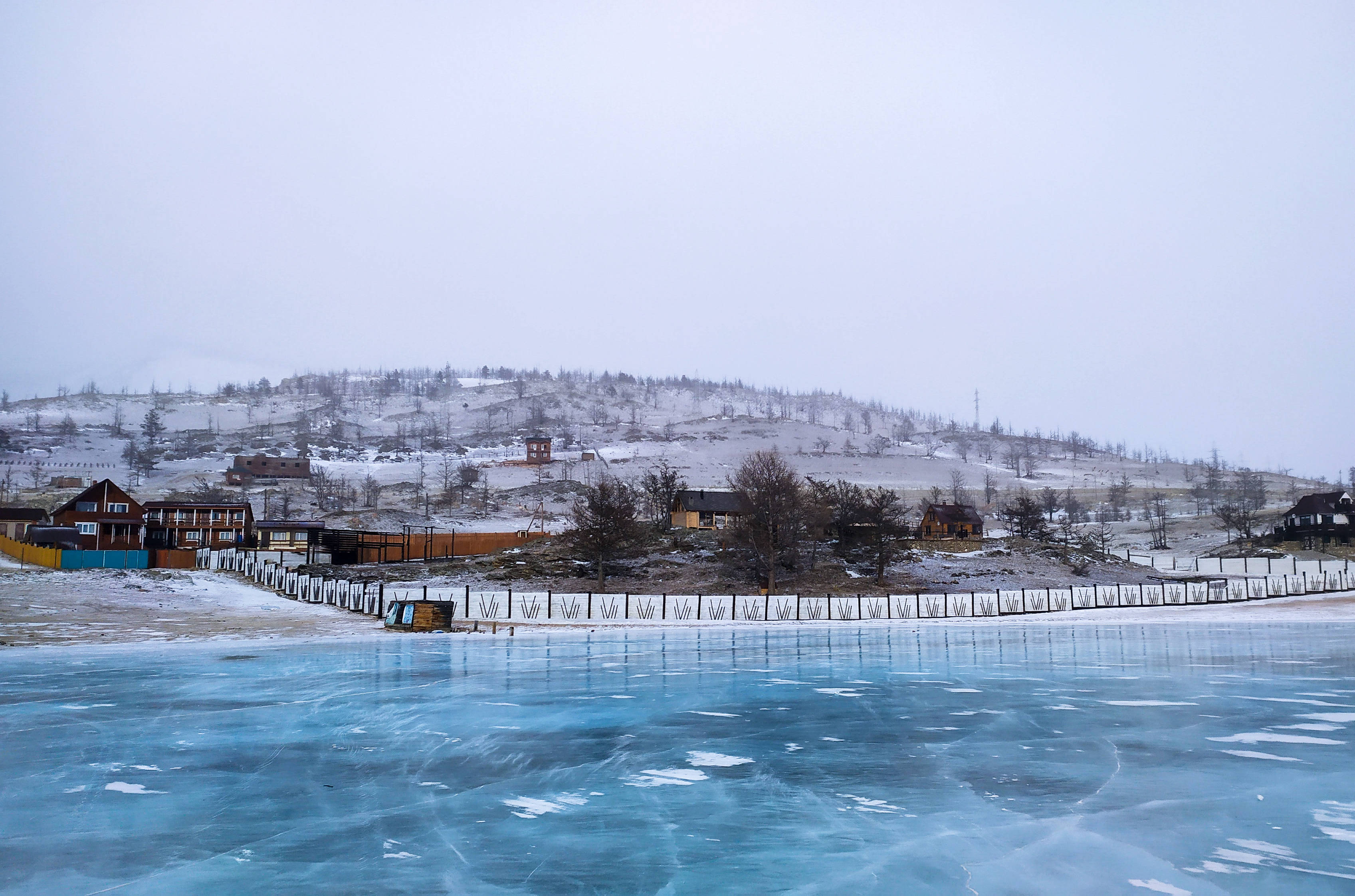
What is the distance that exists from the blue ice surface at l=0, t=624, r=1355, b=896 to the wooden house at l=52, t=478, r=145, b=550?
49491mm

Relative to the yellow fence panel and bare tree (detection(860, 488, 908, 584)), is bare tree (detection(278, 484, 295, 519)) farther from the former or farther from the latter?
bare tree (detection(860, 488, 908, 584))

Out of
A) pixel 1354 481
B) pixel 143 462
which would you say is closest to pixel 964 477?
pixel 1354 481

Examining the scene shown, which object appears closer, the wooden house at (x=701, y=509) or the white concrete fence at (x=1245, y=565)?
the white concrete fence at (x=1245, y=565)

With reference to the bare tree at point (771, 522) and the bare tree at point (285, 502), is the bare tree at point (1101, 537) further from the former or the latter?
the bare tree at point (285, 502)

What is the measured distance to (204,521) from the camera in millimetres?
80875

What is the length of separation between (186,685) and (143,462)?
514ft

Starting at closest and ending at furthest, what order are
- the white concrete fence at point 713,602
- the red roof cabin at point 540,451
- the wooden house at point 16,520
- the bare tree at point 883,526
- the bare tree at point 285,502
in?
the white concrete fence at point 713,602 → the bare tree at point 883,526 → the wooden house at point 16,520 → the bare tree at point 285,502 → the red roof cabin at point 540,451

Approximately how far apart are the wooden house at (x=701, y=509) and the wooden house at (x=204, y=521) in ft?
123

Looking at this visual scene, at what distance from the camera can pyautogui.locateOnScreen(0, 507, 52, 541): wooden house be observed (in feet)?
270

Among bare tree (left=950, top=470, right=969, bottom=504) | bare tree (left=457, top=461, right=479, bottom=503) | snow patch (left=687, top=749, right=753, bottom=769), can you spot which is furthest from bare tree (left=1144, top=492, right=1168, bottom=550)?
snow patch (left=687, top=749, right=753, bottom=769)

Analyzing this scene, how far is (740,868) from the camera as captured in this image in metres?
8.52

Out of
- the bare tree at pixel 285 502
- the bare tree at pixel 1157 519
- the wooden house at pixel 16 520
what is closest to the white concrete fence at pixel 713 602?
the wooden house at pixel 16 520

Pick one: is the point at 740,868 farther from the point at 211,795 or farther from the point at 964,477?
the point at 964,477

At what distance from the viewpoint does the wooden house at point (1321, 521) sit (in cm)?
9669
